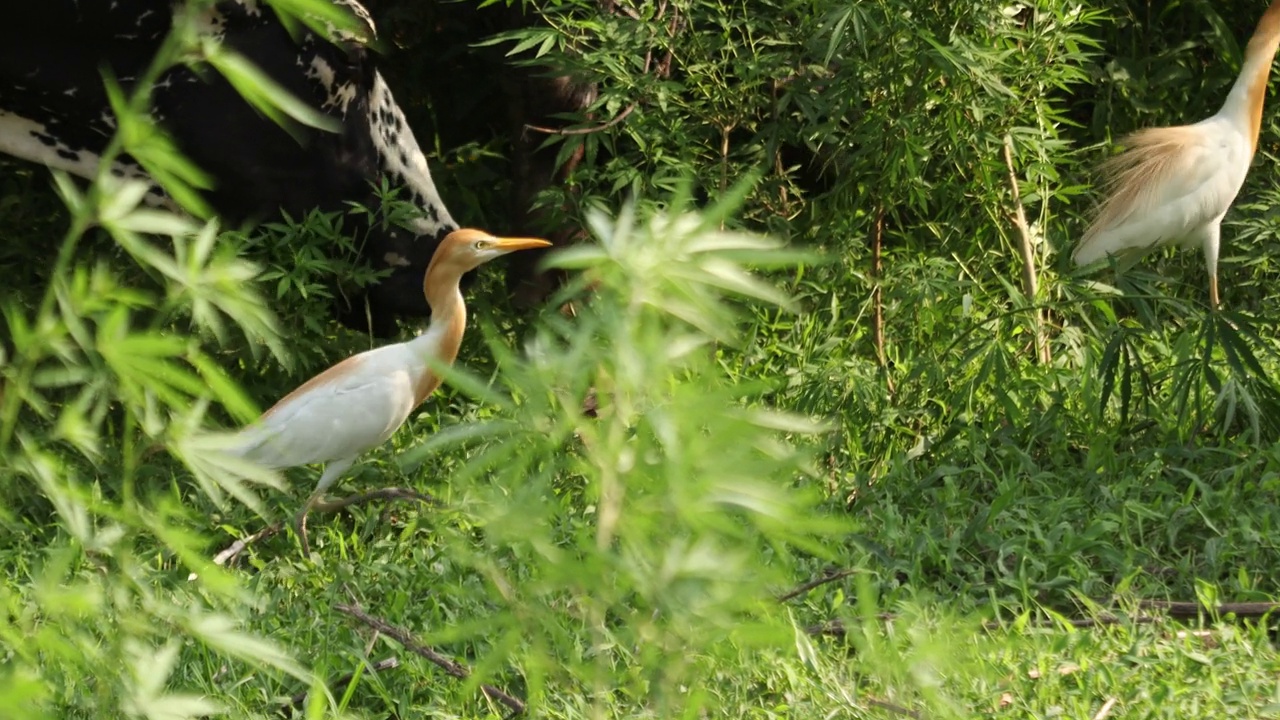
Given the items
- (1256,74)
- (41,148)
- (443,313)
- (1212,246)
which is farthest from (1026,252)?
(41,148)

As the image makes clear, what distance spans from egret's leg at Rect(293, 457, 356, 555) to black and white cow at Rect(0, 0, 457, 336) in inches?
30.0

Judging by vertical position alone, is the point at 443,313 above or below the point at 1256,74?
below

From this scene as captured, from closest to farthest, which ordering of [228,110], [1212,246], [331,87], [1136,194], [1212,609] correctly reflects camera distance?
[1212,609], [228,110], [331,87], [1136,194], [1212,246]

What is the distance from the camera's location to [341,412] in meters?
3.45

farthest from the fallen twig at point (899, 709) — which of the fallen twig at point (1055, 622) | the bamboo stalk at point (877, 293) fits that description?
the bamboo stalk at point (877, 293)

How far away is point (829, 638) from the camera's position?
8.74 ft

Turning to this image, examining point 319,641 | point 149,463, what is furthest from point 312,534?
point 319,641

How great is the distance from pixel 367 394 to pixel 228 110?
2.80 feet

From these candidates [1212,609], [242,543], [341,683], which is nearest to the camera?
[341,683]

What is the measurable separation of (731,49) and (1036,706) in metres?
2.25

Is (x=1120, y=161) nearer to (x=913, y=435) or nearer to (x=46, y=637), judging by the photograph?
(x=913, y=435)

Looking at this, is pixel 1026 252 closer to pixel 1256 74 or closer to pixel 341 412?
pixel 1256 74

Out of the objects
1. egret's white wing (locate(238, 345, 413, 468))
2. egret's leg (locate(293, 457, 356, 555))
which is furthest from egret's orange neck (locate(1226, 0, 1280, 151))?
egret's leg (locate(293, 457, 356, 555))

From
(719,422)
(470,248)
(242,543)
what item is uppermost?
(719,422)
